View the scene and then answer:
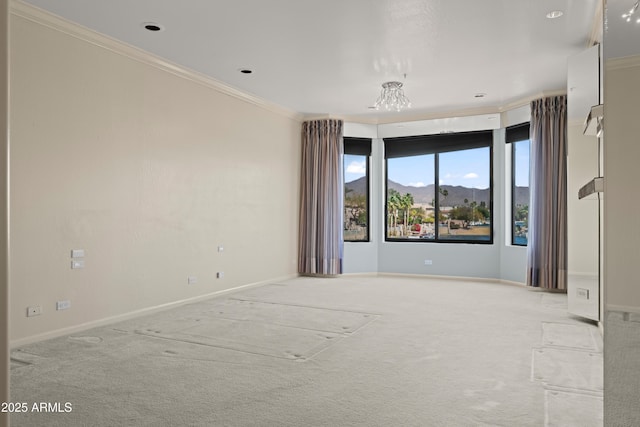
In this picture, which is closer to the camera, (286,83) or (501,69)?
(501,69)

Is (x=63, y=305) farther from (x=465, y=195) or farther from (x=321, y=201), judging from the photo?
(x=465, y=195)

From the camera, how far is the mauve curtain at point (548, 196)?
20.8ft

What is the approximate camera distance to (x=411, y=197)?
8.55m

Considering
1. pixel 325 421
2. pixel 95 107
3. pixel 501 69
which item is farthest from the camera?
pixel 501 69

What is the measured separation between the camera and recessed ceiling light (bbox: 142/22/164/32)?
4248 mm

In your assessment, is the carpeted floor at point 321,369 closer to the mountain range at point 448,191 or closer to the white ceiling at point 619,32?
the white ceiling at point 619,32

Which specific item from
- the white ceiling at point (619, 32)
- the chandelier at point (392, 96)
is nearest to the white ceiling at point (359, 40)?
the chandelier at point (392, 96)

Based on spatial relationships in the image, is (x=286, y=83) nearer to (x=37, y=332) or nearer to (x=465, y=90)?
(x=465, y=90)

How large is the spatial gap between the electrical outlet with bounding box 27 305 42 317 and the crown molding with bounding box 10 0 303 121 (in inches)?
95.2

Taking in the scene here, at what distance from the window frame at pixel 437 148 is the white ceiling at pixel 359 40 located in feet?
4.38

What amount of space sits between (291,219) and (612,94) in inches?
278

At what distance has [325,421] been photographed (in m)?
2.36

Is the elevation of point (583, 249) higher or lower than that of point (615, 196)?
lower

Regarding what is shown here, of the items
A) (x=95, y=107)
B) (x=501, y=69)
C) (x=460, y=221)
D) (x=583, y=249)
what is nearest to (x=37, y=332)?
(x=95, y=107)
